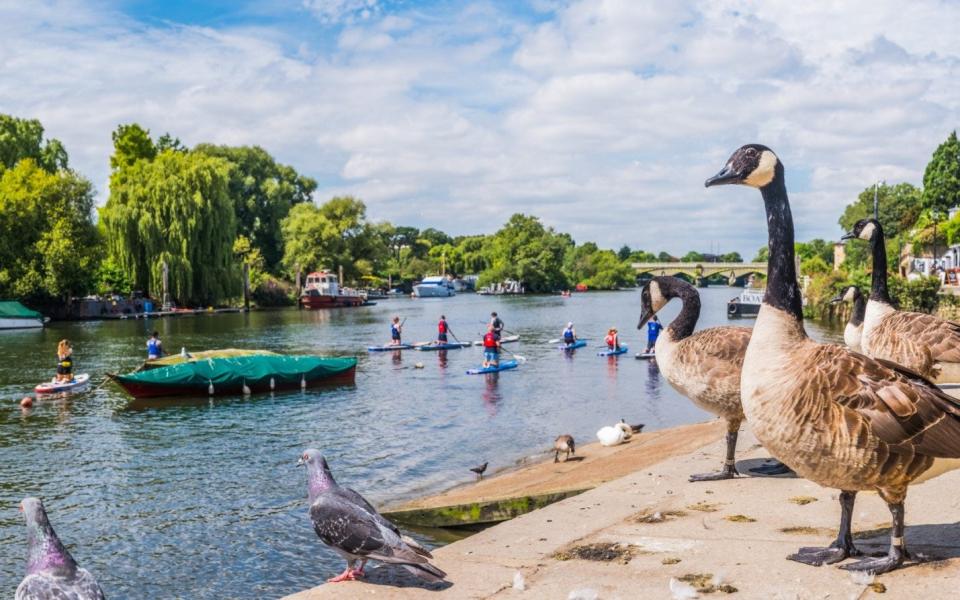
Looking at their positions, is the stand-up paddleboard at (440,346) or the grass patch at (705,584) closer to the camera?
the grass patch at (705,584)

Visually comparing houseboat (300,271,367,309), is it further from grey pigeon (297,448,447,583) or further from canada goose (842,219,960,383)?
Result: grey pigeon (297,448,447,583)

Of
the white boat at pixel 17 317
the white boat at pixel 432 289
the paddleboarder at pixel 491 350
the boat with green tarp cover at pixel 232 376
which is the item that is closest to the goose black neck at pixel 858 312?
the boat with green tarp cover at pixel 232 376

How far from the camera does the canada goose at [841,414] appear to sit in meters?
6.00

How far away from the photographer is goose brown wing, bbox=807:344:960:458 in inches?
235

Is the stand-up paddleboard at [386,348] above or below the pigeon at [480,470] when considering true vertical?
above

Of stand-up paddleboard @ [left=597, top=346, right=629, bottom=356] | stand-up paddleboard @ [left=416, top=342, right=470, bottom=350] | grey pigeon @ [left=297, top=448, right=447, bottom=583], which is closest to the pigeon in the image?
grey pigeon @ [left=297, top=448, right=447, bottom=583]

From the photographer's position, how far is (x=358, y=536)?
786 centimetres

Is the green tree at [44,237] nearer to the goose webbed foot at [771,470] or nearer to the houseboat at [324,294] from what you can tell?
the houseboat at [324,294]

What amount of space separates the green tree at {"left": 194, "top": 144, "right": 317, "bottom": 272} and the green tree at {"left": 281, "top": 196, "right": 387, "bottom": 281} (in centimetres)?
215

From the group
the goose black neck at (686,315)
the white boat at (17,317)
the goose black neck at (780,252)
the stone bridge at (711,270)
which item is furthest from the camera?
the stone bridge at (711,270)

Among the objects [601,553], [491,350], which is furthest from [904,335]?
[491,350]

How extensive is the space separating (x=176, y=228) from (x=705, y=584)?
72.8 m

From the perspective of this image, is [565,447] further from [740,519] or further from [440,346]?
[440,346]

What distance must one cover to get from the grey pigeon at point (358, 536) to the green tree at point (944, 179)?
94.8m
